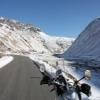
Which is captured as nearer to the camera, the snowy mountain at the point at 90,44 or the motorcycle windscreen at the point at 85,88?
the motorcycle windscreen at the point at 85,88

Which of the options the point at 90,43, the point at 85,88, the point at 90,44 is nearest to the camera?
the point at 85,88

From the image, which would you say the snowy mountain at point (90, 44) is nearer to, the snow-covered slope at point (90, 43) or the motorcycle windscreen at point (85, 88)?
the snow-covered slope at point (90, 43)

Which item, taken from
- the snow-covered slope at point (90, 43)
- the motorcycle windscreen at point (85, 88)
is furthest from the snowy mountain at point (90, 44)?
the motorcycle windscreen at point (85, 88)

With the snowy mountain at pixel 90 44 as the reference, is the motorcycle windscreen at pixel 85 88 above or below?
below

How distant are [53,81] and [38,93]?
527cm

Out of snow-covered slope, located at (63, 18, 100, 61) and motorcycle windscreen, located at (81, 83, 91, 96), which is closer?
motorcycle windscreen, located at (81, 83, 91, 96)

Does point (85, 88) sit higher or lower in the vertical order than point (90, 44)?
lower

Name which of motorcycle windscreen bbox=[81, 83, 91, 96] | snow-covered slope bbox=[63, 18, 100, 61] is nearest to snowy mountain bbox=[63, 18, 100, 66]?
snow-covered slope bbox=[63, 18, 100, 61]

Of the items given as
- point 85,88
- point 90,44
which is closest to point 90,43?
point 90,44

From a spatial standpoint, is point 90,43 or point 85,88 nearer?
point 85,88

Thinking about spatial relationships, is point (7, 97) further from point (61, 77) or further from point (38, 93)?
point (61, 77)

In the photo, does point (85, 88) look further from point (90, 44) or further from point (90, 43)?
point (90, 43)

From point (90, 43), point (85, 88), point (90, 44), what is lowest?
point (85, 88)

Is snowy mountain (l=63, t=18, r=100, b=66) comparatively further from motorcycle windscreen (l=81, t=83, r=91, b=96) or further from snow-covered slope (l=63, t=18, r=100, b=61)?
motorcycle windscreen (l=81, t=83, r=91, b=96)
